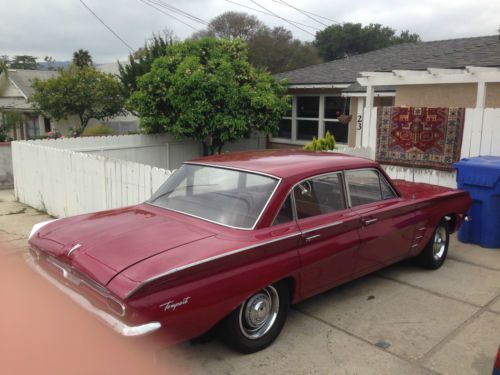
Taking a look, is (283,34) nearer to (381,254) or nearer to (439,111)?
(439,111)

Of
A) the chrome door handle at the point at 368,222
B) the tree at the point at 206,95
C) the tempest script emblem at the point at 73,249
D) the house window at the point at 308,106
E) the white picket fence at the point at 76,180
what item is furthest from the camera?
the house window at the point at 308,106

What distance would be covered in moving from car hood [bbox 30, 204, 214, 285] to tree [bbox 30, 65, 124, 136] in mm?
15288

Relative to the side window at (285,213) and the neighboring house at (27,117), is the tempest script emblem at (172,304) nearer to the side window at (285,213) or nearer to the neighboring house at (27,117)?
the side window at (285,213)

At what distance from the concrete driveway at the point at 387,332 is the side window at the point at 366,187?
0.97 meters

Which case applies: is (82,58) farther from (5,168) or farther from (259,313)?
(259,313)

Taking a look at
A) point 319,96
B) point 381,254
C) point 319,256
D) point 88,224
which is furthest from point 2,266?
point 319,96

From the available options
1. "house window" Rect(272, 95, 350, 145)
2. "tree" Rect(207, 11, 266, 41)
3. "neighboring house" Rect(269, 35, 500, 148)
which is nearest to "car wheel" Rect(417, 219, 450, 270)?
"neighboring house" Rect(269, 35, 500, 148)

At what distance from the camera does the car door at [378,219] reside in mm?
4344

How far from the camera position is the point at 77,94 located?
19219mm

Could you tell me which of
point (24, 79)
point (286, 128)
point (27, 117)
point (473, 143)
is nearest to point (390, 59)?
point (286, 128)

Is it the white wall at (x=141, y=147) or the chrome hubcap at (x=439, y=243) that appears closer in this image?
the chrome hubcap at (x=439, y=243)

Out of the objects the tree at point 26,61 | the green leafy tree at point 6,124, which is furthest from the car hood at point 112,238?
the tree at point 26,61

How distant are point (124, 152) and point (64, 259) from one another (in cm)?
901

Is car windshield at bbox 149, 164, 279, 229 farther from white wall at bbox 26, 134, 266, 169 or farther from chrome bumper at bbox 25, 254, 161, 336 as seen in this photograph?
white wall at bbox 26, 134, 266, 169
